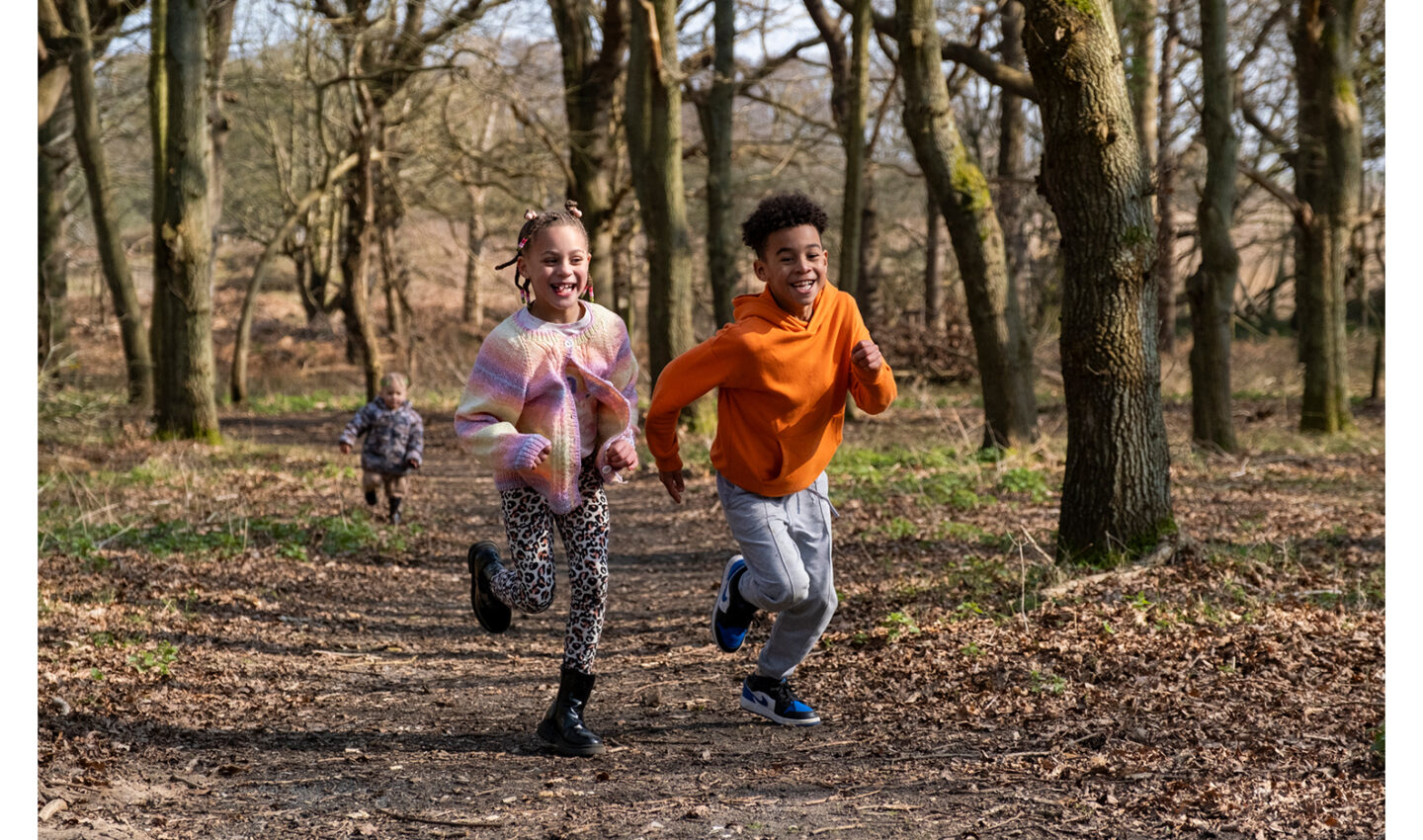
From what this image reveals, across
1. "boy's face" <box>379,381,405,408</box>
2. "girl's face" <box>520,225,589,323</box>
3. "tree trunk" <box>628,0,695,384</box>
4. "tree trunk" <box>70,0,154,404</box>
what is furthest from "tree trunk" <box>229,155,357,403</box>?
"girl's face" <box>520,225,589,323</box>

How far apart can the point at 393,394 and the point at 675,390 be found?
5952 mm

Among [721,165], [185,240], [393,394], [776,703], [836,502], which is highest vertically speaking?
[721,165]

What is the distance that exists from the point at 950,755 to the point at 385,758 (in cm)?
215

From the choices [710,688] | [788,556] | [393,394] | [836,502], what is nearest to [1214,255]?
[836,502]

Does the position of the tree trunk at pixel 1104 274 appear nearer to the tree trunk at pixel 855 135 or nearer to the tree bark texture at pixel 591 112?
the tree trunk at pixel 855 135

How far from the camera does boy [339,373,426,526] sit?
9992mm

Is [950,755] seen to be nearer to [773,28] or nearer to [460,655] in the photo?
[460,655]

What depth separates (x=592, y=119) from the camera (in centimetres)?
1895

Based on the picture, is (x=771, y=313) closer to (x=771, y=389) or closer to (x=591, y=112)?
(x=771, y=389)

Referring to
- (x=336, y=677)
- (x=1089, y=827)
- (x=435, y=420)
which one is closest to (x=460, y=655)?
(x=336, y=677)

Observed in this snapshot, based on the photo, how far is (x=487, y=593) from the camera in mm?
4914

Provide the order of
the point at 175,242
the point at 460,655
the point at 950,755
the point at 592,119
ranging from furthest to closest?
the point at 592,119 → the point at 175,242 → the point at 460,655 → the point at 950,755

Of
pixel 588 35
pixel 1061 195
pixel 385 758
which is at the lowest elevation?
pixel 385 758

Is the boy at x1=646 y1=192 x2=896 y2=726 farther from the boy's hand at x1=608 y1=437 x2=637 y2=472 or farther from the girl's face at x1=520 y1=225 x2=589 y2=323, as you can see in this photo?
the girl's face at x1=520 y1=225 x2=589 y2=323
